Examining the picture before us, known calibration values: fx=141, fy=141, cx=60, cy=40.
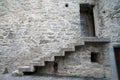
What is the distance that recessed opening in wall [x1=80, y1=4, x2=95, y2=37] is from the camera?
6.29 meters

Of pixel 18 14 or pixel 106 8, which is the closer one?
pixel 106 8

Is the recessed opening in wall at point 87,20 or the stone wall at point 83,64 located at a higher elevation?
the recessed opening in wall at point 87,20

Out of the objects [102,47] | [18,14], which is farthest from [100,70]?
[18,14]

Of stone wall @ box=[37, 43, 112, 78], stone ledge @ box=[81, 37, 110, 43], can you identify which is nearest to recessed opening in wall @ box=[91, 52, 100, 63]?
stone wall @ box=[37, 43, 112, 78]

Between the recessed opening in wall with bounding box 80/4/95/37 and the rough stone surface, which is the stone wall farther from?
the recessed opening in wall with bounding box 80/4/95/37

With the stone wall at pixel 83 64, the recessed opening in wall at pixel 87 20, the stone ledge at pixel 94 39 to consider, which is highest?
the recessed opening in wall at pixel 87 20

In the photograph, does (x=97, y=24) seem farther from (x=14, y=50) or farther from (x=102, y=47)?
(x=14, y=50)

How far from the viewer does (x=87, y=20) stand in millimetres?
6516

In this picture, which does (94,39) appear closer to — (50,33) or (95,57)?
(95,57)

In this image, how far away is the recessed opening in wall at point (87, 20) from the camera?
629 centimetres

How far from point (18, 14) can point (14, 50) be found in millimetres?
1521

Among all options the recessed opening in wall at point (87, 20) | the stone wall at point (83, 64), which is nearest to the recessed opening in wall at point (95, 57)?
the stone wall at point (83, 64)

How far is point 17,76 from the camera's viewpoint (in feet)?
14.4

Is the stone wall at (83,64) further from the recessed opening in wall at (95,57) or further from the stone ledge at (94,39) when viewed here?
the stone ledge at (94,39)
